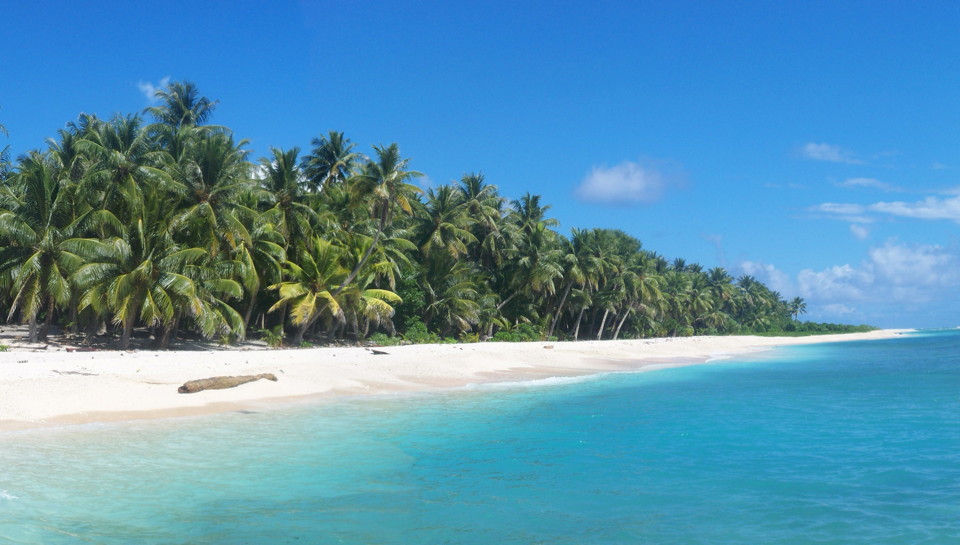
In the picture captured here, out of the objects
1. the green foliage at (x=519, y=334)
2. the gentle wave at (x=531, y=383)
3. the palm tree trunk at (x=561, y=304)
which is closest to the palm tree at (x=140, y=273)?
the gentle wave at (x=531, y=383)

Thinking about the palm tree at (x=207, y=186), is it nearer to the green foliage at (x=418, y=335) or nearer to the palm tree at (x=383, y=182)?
the palm tree at (x=383, y=182)

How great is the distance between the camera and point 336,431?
12.3m

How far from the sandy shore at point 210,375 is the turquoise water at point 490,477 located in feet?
3.94

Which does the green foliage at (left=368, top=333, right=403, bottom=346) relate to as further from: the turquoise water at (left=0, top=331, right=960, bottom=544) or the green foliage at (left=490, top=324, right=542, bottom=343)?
the turquoise water at (left=0, top=331, right=960, bottom=544)

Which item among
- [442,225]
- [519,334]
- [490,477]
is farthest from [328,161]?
[490,477]

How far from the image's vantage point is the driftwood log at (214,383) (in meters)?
14.9

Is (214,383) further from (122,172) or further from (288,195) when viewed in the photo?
(288,195)

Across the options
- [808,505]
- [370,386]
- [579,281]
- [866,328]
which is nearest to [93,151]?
[370,386]

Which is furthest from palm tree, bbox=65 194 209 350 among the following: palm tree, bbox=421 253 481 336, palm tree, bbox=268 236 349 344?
palm tree, bbox=421 253 481 336

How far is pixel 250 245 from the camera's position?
27484 mm

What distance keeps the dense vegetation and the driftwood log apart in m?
7.57

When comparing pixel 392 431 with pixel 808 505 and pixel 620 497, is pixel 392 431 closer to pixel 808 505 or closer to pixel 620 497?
pixel 620 497

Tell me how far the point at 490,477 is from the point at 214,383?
29.3ft

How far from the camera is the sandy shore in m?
12.9
